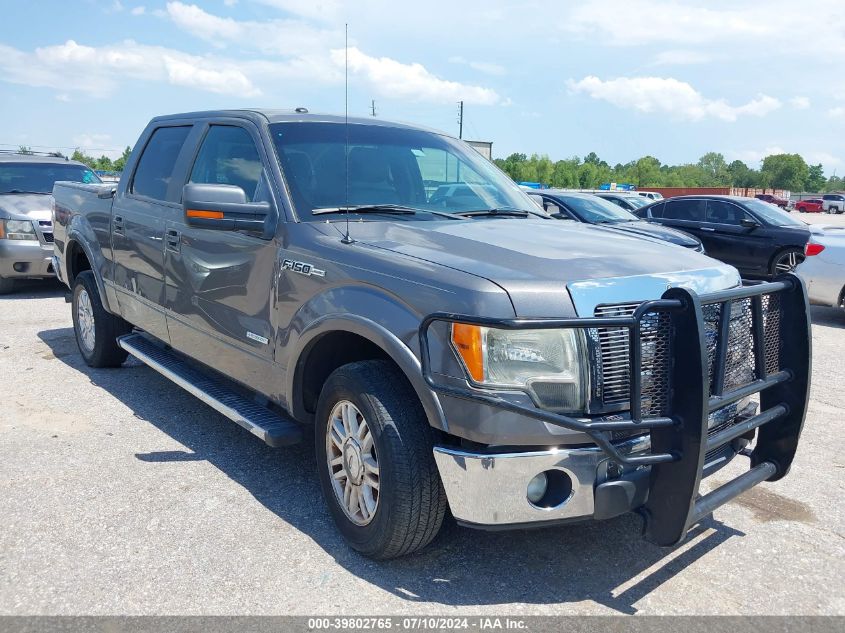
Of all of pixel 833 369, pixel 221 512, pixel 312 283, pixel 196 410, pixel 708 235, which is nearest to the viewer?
pixel 312 283

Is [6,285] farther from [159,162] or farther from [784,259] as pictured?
[784,259]

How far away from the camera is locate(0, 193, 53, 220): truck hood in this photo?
31.4 ft

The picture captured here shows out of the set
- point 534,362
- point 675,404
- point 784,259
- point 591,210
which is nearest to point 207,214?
point 534,362

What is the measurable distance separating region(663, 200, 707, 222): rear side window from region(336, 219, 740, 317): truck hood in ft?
32.6

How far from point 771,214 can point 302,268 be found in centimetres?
1093

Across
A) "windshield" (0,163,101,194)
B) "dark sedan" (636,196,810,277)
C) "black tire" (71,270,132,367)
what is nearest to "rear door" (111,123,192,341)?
"black tire" (71,270,132,367)

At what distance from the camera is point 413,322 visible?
2.83m

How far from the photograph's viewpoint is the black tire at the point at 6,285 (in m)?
9.95

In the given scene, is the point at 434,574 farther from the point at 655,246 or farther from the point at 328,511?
the point at 655,246

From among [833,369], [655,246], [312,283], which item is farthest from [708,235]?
[312,283]

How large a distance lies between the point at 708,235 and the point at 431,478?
11004 mm

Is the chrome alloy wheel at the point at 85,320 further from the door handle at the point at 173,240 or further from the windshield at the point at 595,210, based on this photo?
the windshield at the point at 595,210

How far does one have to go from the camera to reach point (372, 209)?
150 inches

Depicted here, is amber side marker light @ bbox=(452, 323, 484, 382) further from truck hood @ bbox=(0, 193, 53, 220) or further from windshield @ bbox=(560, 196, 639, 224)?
windshield @ bbox=(560, 196, 639, 224)
